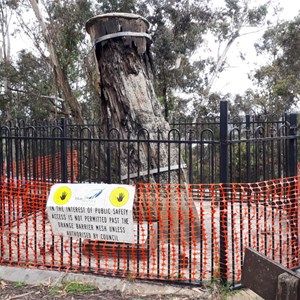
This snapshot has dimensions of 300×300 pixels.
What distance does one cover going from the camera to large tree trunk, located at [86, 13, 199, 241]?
236 inches

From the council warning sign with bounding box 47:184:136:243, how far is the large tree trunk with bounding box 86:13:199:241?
1.53m

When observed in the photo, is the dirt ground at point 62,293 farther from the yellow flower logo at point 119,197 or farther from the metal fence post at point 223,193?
Answer: the yellow flower logo at point 119,197

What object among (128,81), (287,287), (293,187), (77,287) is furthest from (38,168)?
(287,287)

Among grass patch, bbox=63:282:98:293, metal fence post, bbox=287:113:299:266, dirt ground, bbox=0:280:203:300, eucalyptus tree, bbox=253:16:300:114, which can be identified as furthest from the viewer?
eucalyptus tree, bbox=253:16:300:114

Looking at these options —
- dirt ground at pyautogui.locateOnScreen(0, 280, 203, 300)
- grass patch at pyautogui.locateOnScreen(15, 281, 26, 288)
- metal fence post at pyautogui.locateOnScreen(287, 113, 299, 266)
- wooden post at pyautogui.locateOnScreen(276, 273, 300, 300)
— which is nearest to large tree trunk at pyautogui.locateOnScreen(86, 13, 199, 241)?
metal fence post at pyautogui.locateOnScreen(287, 113, 299, 266)

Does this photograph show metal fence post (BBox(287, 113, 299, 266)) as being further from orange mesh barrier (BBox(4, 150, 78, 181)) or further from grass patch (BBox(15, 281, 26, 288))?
grass patch (BBox(15, 281, 26, 288))

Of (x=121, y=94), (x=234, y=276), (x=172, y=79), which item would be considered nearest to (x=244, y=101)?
(x=172, y=79)

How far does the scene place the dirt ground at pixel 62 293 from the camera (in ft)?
14.2

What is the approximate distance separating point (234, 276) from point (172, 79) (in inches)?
712

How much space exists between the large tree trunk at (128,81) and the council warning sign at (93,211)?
1533mm

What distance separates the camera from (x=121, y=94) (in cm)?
615

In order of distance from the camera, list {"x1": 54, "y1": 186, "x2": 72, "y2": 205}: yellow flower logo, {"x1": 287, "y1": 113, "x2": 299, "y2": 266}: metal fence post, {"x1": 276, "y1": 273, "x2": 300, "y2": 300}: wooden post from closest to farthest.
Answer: {"x1": 276, "y1": 273, "x2": 300, "y2": 300}: wooden post → {"x1": 54, "y1": 186, "x2": 72, "y2": 205}: yellow flower logo → {"x1": 287, "y1": 113, "x2": 299, "y2": 266}: metal fence post

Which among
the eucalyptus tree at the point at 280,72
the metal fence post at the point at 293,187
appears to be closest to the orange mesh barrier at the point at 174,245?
the metal fence post at the point at 293,187

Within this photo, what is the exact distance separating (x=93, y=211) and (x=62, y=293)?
90 centimetres
